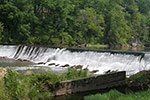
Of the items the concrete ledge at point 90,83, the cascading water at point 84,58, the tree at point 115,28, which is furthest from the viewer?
the tree at point 115,28

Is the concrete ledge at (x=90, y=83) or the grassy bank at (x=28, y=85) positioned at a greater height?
the grassy bank at (x=28, y=85)

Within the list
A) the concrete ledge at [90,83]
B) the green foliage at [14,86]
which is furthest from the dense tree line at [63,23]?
the green foliage at [14,86]

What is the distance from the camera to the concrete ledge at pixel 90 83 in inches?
832

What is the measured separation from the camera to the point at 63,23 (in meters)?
63.9

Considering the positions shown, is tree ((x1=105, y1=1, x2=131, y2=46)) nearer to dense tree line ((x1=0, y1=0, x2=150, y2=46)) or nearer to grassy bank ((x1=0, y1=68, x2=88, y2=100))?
dense tree line ((x1=0, y1=0, x2=150, y2=46))

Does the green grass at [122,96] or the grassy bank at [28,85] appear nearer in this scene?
the green grass at [122,96]

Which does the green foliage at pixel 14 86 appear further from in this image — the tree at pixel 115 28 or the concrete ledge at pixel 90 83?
the tree at pixel 115 28

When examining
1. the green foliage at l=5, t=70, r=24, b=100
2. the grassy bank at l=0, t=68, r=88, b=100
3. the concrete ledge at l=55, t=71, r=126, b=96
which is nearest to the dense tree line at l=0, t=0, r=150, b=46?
the concrete ledge at l=55, t=71, r=126, b=96

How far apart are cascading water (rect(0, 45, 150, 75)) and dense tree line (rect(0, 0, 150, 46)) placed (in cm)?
1320

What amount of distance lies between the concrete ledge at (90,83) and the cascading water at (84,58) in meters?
7.47

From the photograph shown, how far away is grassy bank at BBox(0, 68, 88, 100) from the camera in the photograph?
1694cm

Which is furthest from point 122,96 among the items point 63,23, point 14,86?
point 63,23

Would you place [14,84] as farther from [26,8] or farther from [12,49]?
[26,8]

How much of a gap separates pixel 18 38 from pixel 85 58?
75.7 feet
